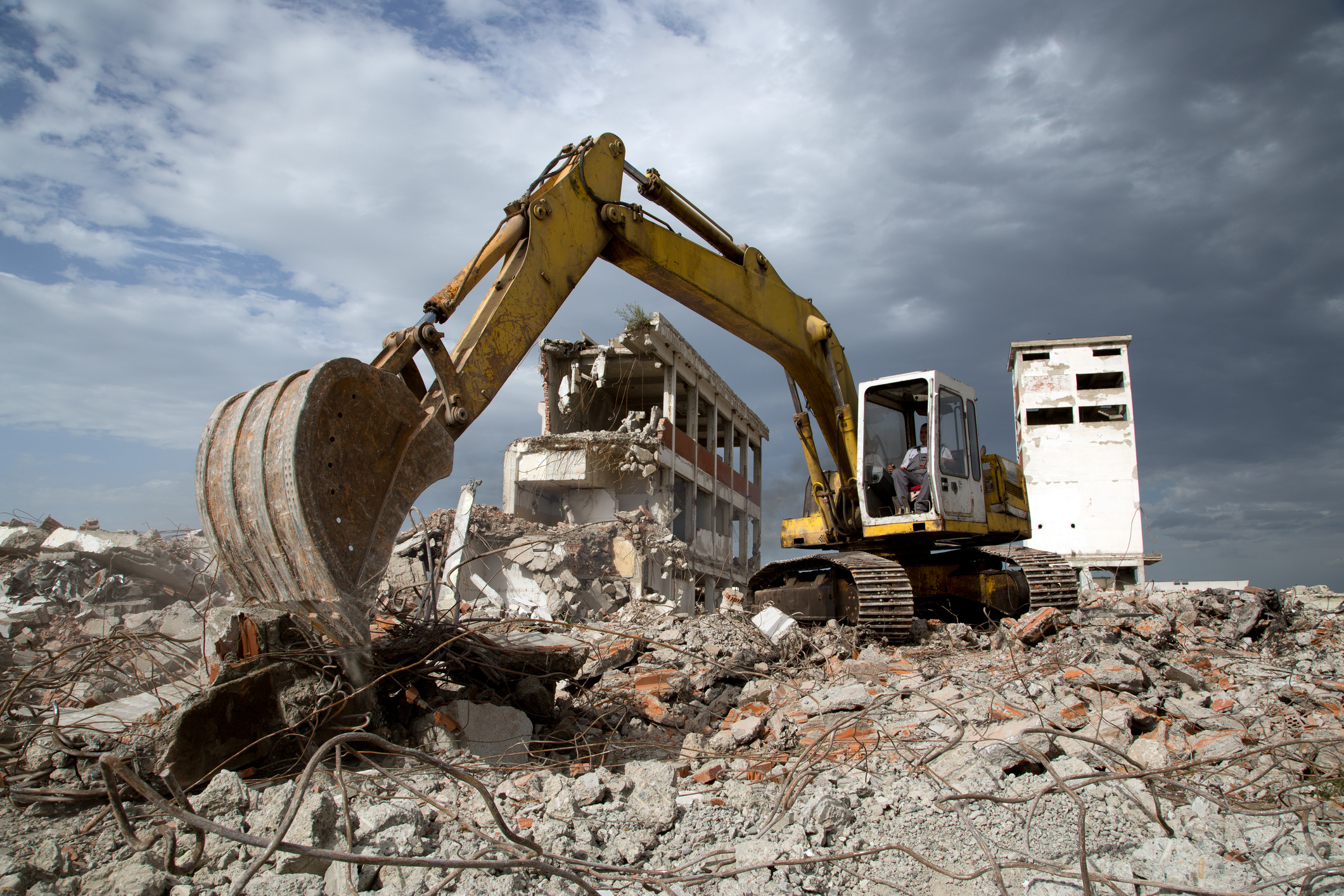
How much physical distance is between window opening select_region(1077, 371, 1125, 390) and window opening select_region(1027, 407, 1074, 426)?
2.70 ft

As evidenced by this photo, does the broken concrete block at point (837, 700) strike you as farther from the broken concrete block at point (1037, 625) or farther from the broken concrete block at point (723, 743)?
the broken concrete block at point (1037, 625)

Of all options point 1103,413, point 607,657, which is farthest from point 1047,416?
point 607,657

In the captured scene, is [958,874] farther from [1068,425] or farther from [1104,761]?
[1068,425]

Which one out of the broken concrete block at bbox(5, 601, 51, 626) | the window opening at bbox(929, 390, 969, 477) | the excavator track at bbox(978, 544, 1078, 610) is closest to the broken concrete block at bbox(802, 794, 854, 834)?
the window opening at bbox(929, 390, 969, 477)

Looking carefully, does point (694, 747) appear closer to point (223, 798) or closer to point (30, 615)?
point (223, 798)

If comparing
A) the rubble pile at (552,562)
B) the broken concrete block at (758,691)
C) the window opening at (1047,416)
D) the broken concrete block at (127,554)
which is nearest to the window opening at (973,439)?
the broken concrete block at (758,691)

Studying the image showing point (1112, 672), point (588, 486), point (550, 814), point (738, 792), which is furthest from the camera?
point (588, 486)

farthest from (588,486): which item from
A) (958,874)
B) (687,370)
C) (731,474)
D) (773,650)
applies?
(958,874)

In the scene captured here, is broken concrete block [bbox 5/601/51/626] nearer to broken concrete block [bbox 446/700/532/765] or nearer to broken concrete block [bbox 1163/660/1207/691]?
broken concrete block [bbox 446/700/532/765]

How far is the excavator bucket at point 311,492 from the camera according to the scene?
3.42m

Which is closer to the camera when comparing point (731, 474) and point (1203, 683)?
point (1203, 683)

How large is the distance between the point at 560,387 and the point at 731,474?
26.7ft

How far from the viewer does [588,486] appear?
17.7 metres

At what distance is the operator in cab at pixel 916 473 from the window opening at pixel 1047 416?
46.2ft
